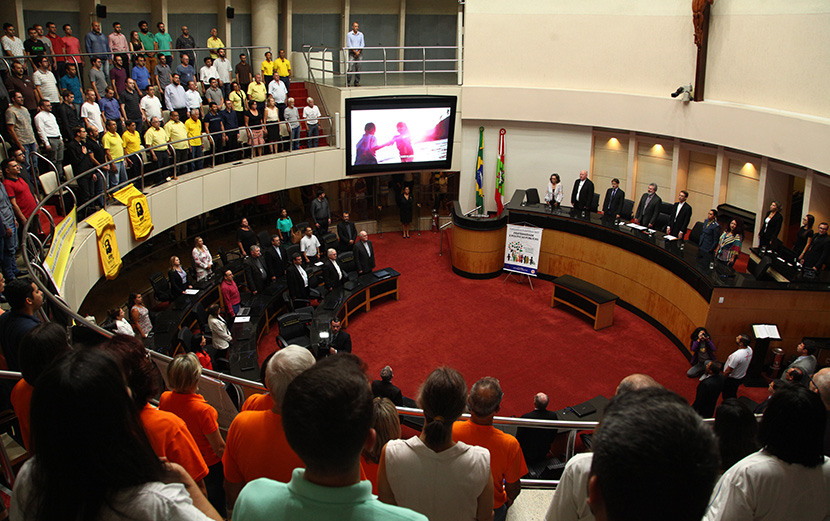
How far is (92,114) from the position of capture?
11.6m

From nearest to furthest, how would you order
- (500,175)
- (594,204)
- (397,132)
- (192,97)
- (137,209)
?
1. (137,209)
2. (192,97)
3. (594,204)
4. (397,132)
5. (500,175)

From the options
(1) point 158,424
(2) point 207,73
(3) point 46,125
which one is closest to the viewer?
(1) point 158,424

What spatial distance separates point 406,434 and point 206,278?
636cm

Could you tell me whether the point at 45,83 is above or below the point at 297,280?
above

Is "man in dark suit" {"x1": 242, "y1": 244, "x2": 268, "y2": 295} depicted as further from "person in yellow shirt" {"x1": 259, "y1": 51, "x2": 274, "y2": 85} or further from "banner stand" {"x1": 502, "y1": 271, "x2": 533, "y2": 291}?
"person in yellow shirt" {"x1": 259, "y1": 51, "x2": 274, "y2": 85}

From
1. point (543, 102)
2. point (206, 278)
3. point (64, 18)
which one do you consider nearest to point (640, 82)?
point (543, 102)

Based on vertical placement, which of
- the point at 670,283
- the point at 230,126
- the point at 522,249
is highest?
the point at 230,126

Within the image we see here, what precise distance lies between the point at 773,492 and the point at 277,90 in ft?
48.4

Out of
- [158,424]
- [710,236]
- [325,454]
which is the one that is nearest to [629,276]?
[710,236]

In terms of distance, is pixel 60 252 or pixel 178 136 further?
pixel 178 136

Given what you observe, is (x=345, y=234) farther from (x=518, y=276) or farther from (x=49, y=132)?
(x=49, y=132)

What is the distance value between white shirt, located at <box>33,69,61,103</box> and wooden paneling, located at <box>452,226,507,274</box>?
27.0 ft

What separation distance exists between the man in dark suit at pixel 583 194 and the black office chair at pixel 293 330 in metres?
6.86

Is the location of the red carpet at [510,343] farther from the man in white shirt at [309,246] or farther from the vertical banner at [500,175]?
the vertical banner at [500,175]
